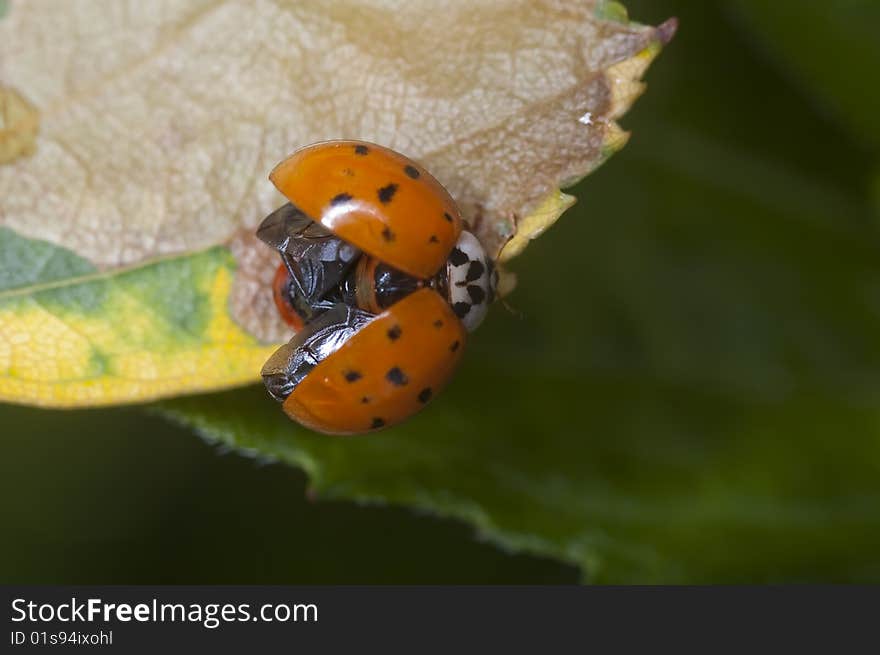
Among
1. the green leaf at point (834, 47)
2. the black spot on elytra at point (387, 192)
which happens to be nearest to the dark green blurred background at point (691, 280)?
the green leaf at point (834, 47)

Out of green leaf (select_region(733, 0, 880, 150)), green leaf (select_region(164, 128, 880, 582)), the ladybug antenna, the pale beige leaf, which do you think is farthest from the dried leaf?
green leaf (select_region(733, 0, 880, 150))

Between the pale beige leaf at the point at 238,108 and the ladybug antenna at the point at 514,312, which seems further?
the ladybug antenna at the point at 514,312

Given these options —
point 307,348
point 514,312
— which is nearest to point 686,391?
point 514,312

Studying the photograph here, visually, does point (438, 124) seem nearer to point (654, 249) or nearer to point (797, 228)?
point (654, 249)

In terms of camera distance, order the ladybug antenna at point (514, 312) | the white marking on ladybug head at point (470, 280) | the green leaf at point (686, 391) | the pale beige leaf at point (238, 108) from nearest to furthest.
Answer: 1. the pale beige leaf at point (238, 108)
2. the white marking on ladybug head at point (470, 280)
3. the ladybug antenna at point (514, 312)
4. the green leaf at point (686, 391)

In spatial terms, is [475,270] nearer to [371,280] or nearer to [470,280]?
[470,280]

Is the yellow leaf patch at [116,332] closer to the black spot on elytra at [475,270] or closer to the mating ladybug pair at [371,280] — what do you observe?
the mating ladybug pair at [371,280]
